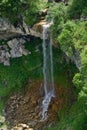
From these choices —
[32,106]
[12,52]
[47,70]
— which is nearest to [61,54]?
[47,70]

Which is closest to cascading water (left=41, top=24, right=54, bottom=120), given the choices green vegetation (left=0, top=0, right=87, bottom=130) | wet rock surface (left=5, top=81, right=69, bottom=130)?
wet rock surface (left=5, top=81, right=69, bottom=130)

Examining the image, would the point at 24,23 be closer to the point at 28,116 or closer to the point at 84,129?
the point at 28,116

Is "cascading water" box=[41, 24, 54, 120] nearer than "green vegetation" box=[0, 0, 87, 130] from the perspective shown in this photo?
No

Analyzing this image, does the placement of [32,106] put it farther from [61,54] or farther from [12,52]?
[12,52]

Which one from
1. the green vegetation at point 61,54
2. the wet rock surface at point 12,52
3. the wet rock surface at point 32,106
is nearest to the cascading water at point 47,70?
the wet rock surface at point 32,106

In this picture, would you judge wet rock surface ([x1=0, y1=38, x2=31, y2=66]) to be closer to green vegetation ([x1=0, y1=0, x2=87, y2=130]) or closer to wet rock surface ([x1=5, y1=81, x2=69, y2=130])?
green vegetation ([x1=0, y1=0, x2=87, y2=130])
